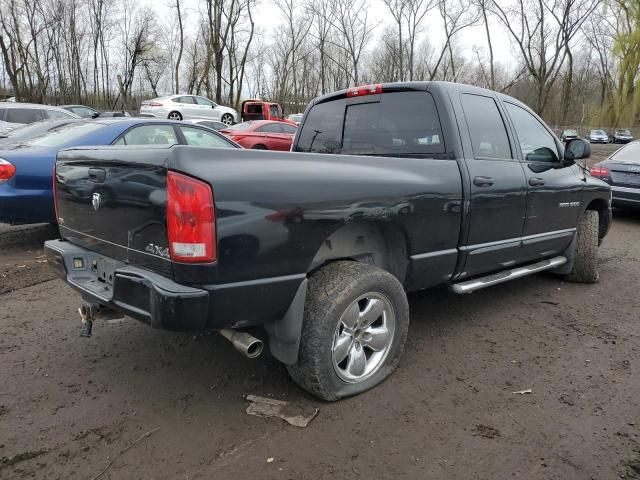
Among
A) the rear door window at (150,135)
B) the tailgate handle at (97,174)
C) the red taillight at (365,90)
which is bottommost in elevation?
→ the tailgate handle at (97,174)

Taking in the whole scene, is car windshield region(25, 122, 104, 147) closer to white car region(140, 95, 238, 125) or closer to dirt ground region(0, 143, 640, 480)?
dirt ground region(0, 143, 640, 480)

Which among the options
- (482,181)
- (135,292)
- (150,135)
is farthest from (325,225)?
(150,135)

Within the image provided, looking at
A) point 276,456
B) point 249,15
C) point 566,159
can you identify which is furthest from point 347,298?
point 249,15

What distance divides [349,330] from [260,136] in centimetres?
1181

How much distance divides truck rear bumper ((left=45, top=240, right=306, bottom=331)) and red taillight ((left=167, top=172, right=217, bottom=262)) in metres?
0.16

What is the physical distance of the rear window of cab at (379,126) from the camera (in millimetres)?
3553

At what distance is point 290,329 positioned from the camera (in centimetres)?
254

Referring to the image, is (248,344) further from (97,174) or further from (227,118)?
(227,118)

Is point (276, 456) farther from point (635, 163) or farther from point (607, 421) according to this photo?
point (635, 163)

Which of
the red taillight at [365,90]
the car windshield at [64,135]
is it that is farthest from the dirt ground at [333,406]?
the car windshield at [64,135]

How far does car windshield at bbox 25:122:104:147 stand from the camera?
5684 mm

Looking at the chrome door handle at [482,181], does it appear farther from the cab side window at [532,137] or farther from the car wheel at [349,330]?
the car wheel at [349,330]

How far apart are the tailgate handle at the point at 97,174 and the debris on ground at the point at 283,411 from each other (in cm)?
147

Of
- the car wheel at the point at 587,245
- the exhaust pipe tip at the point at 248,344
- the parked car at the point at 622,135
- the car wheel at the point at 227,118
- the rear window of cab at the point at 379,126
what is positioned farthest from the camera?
the parked car at the point at 622,135
